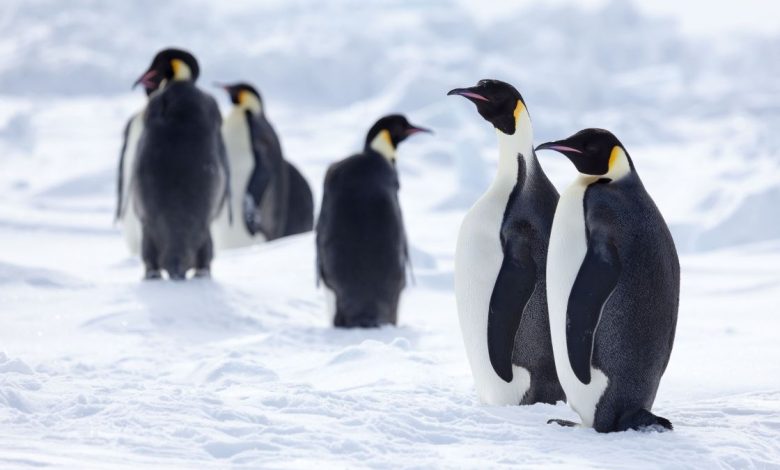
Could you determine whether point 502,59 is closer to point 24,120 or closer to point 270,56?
point 270,56

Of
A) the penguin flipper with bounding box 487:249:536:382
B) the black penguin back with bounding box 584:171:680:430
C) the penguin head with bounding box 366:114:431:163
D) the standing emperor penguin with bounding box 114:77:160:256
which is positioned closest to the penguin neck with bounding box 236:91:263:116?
the standing emperor penguin with bounding box 114:77:160:256

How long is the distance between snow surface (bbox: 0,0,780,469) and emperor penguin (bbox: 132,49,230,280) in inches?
10.3

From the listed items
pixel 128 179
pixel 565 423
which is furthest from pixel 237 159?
pixel 565 423

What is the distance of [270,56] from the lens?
2780cm

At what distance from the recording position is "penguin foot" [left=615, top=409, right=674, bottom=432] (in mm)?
2740

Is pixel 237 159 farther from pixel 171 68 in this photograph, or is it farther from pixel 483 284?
pixel 483 284

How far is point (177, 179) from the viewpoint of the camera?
225 inches

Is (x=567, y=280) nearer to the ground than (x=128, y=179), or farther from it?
nearer to the ground

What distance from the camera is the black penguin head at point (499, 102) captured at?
317 centimetres

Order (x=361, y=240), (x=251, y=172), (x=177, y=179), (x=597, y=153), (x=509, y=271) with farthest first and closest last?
(x=251, y=172) < (x=177, y=179) < (x=361, y=240) < (x=509, y=271) < (x=597, y=153)

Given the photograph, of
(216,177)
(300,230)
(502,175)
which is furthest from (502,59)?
(502,175)

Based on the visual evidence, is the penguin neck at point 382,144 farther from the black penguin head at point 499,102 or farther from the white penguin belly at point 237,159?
the white penguin belly at point 237,159

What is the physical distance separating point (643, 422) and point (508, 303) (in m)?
0.52

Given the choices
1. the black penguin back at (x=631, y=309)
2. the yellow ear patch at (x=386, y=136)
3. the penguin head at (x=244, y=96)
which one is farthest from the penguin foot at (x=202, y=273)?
the black penguin back at (x=631, y=309)
